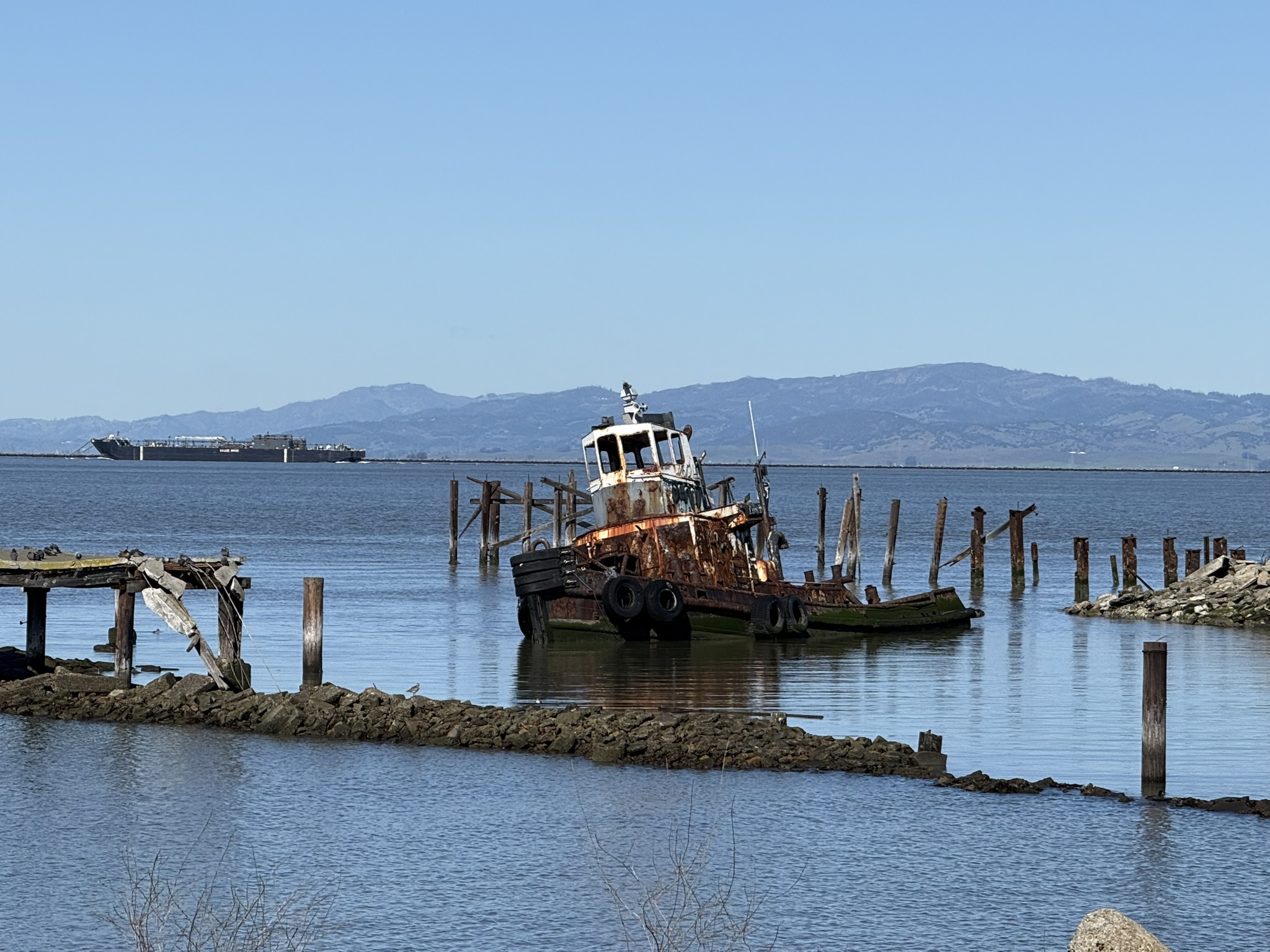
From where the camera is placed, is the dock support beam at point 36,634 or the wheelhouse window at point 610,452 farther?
the wheelhouse window at point 610,452

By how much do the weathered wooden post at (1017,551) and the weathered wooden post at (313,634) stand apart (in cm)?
3186

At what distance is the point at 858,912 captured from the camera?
1734cm

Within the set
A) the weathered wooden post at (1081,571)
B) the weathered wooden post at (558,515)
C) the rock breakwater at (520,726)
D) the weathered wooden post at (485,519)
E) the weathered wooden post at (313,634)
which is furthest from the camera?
the weathered wooden post at (485,519)

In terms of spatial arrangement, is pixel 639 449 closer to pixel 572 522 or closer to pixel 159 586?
pixel 572 522

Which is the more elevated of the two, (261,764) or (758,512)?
(758,512)

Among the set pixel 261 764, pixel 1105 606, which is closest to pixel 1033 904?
pixel 261 764

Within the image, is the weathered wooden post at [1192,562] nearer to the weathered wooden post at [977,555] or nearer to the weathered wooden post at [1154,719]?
the weathered wooden post at [977,555]

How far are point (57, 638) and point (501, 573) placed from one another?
2610 cm

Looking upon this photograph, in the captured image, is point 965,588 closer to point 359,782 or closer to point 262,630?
point 262,630

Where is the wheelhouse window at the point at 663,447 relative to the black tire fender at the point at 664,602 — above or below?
above

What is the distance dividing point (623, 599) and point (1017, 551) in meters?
22.6

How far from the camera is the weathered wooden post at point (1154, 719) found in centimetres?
2084

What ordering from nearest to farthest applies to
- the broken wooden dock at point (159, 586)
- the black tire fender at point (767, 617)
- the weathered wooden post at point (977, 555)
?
the broken wooden dock at point (159, 586)
the black tire fender at point (767, 617)
the weathered wooden post at point (977, 555)

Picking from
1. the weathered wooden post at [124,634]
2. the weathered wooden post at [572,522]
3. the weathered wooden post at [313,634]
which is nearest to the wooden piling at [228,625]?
the weathered wooden post at [313,634]
